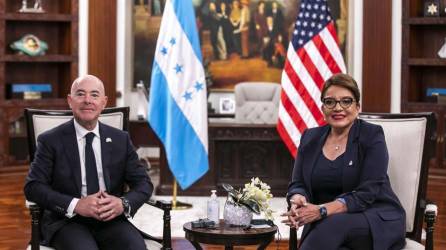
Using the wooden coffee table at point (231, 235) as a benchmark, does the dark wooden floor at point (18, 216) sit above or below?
below

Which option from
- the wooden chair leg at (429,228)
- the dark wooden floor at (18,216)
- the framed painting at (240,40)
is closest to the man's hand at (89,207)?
the wooden chair leg at (429,228)

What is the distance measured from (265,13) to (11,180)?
14.0ft

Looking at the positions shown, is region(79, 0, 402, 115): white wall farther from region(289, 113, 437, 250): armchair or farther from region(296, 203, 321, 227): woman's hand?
region(296, 203, 321, 227): woman's hand

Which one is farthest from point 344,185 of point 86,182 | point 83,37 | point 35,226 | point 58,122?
point 83,37

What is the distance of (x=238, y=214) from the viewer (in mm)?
4160

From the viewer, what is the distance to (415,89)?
1007 centimetres

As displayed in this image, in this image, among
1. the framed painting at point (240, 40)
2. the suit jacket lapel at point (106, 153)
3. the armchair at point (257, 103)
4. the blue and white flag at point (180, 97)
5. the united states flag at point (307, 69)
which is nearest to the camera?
the suit jacket lapel at point (106, 153)

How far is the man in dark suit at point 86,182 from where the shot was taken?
380cm

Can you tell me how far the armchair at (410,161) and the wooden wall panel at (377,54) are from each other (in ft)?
17.4

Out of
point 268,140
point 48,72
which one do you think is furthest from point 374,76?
point 48,72

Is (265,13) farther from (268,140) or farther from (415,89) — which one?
(268,140)

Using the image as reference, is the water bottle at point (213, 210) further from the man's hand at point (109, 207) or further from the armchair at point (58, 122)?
the man's hand at point (109, 207)

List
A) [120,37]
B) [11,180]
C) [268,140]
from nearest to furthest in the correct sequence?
[268,140] → [11,180] → [120,37]

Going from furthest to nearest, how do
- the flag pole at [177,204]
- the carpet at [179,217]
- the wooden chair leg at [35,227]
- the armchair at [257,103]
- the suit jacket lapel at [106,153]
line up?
the armchair at [257,103] → the flag pole at [177,204] → the carpet at [179,217] → the suit jacket lapel at [106,153] → the wooden chair leg at [35,227]
